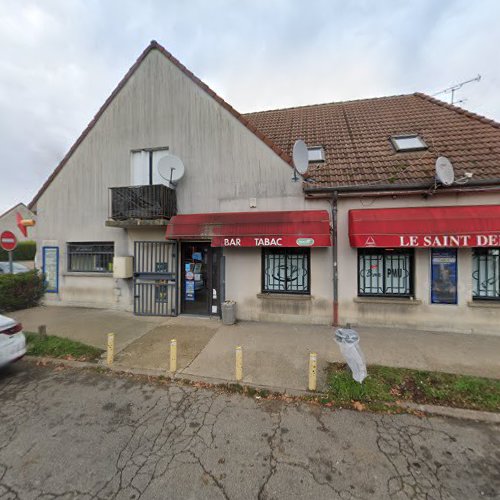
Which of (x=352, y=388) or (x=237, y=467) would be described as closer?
(x=237, y=467)

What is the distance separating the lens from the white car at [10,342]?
14.2 feet

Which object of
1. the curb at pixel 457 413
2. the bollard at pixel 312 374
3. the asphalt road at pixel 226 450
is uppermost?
the bollard at pixel 312 374

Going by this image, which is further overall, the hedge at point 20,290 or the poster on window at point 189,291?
the hedge at point 20,290

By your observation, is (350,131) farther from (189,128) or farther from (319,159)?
(189,128)

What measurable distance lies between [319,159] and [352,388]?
6.46 m

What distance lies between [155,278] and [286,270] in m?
4.25

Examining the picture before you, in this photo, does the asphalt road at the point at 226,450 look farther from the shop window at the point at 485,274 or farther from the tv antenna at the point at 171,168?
the tv antenna at the point at 171,168


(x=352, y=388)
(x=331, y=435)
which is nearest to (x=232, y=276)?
(x=352, y=388)

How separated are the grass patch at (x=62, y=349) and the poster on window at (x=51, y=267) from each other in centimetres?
422

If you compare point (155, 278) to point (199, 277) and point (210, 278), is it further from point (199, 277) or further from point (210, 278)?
point (210, 278)

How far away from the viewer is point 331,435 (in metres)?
3.13

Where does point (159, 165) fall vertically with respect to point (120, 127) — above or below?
below

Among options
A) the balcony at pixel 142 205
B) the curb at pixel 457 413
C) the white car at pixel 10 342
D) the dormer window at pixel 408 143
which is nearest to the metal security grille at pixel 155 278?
the balcony at pixel 142 205

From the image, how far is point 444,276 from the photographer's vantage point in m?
6.66
